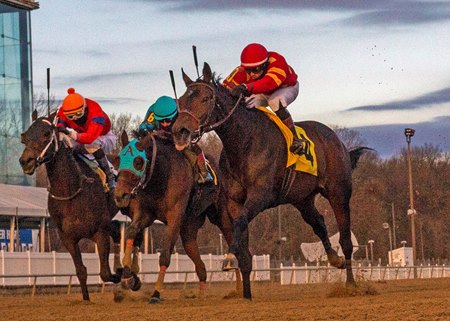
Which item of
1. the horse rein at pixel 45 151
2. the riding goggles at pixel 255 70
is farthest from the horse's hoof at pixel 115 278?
the riding goggles at pixel 255 70


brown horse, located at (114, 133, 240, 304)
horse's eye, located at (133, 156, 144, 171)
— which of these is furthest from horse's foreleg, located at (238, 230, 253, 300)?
horse's eye, located at (133, 156, 144, 171)

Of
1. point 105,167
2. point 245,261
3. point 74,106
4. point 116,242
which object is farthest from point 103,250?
point 245,261

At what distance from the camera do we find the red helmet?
46.2 ft

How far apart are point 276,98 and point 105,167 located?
282 centimetres

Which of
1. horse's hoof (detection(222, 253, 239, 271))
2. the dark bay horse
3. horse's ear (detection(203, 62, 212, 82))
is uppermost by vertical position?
horse's ear (detection(203, 62, 212, 82))

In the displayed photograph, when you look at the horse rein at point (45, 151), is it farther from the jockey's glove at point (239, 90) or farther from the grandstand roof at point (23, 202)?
the grandstand roof at point (23, 202)

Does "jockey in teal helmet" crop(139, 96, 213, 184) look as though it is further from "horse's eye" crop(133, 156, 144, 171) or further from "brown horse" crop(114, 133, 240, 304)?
"horse's eye" crop(133, 156, 144, 171)

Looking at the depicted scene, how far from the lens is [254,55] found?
14.1m

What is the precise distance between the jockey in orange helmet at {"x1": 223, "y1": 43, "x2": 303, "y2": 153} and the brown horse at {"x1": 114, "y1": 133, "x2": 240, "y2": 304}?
1332mm

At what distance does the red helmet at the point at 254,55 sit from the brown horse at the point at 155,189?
66.0 inches

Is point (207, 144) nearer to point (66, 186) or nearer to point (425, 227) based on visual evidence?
point (425, 227)

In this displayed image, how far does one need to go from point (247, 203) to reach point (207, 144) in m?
55.9

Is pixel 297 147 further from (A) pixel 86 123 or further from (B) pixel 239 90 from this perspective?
(A) pixel 86 123

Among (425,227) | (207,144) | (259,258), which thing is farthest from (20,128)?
(425,227)
